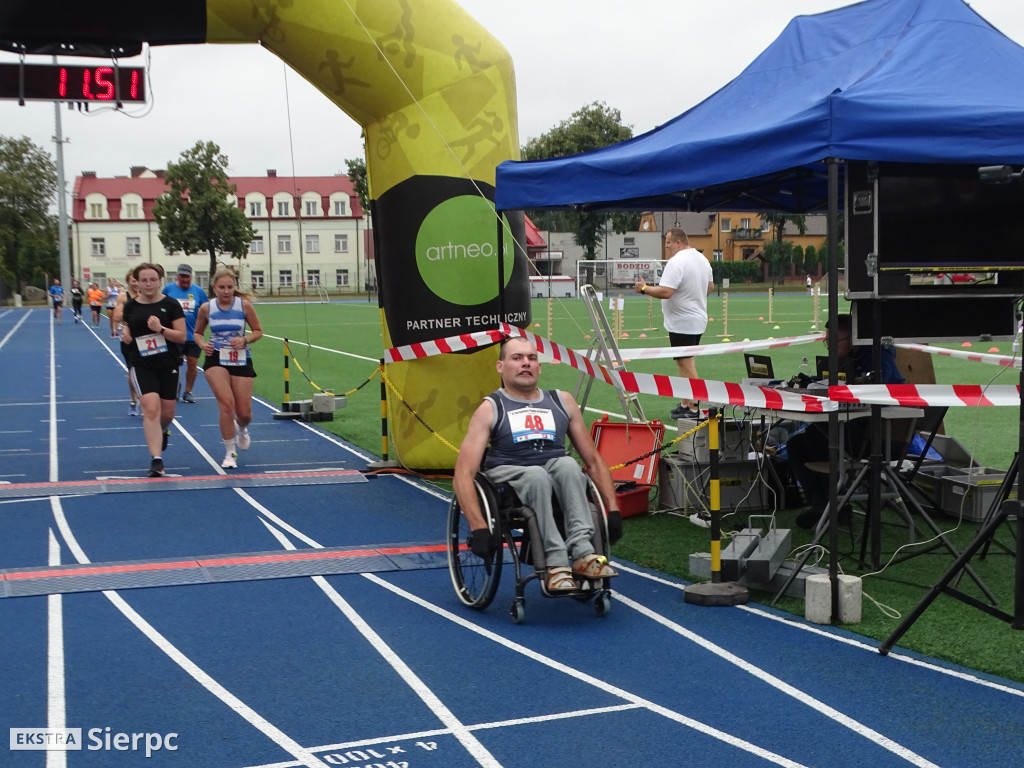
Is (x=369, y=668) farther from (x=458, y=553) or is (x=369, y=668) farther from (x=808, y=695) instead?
(x=808, y=695)

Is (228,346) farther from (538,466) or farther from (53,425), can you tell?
Result: (538,466)

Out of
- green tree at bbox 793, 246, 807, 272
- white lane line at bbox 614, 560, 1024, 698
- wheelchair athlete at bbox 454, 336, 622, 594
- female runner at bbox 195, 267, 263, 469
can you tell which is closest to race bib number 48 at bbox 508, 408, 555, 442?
wheelchair athlete at bbox 454, 336, 622, 594

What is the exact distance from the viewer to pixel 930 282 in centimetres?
686

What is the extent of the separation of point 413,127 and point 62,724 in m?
6.59

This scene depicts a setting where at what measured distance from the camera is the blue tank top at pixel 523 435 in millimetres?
6113

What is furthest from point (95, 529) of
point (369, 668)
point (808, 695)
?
point (808, 695)

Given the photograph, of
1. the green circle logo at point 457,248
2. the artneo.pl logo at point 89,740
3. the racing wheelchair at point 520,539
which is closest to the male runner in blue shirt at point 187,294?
the green circle logo at point 457,248

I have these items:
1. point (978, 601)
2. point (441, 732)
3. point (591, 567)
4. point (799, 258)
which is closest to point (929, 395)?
point (978, 601)

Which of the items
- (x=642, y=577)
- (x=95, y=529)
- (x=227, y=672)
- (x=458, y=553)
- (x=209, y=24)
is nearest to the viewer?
(x=227, y=672)

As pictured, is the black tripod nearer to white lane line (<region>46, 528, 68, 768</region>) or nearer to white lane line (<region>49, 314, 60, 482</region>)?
white lane line (<region>46, 528, 68, 768</region>)

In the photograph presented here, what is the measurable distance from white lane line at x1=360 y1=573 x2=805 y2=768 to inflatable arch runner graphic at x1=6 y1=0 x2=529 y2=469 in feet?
12.4

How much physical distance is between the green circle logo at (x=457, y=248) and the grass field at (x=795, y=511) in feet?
4.99

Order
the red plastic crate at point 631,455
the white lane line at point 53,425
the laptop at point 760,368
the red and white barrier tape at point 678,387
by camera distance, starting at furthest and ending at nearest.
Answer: the white lane line at point 53,425, the red plastic crate at point 631,455, the laptop at point 760,368, the red and white barrier tape at point 678,387

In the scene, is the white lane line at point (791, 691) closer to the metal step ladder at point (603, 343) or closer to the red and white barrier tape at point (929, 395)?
the red and white barrier tape at point (929, 395)
